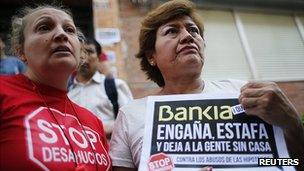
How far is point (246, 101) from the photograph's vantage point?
45.3 inches

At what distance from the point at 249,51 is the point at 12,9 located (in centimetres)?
323

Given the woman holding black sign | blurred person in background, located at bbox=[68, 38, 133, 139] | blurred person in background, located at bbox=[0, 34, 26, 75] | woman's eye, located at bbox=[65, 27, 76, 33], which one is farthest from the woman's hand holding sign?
blurred person in background, located at bbox=[0, 34, 26, 75]

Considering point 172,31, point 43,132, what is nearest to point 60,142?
point 43,132

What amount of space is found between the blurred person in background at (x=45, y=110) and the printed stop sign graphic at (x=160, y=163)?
253 mm

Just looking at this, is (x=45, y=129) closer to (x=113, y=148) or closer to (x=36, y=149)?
(x=36, y=149)

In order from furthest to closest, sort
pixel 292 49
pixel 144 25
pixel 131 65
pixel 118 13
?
pixel 118 13 → pixel 131 65 → pixel 292 49 → pixel 144 25

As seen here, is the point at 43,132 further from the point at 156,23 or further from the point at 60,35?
the point at 156,23

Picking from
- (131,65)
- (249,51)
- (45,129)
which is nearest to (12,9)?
(131,65)

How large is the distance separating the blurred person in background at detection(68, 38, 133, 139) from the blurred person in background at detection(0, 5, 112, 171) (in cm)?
81

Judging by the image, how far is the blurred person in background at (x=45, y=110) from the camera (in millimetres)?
1155

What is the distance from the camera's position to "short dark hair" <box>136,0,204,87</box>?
1.66 metres

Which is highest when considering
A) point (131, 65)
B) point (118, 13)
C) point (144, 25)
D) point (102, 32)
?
point (118, 13)

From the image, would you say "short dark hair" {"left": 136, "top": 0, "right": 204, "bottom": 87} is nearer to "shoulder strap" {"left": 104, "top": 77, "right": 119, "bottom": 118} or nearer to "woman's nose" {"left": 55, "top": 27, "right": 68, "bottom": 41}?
"woman's nose" {"left": 55, "top": 27, "right": 68, "bottom": 41}

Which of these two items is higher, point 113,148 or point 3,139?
point 113,148
